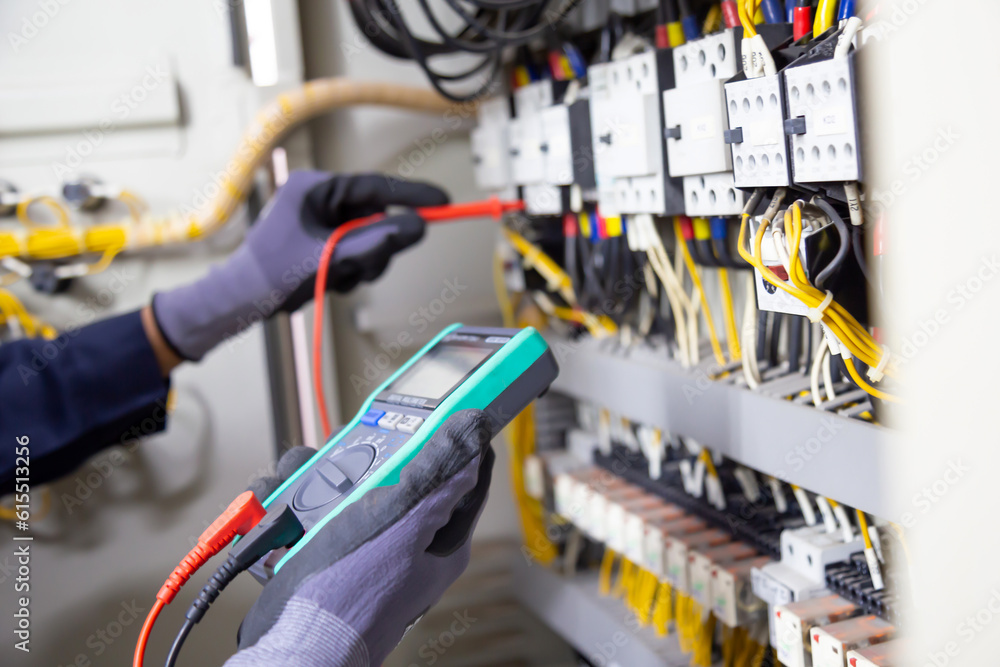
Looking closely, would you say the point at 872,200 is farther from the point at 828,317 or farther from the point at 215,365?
the point at 215,365

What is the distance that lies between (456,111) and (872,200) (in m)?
0.88

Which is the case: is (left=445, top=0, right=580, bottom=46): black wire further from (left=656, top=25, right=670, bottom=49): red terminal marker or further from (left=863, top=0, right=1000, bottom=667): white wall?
(left=863, top=0, right=1000, bottom=667): white wall

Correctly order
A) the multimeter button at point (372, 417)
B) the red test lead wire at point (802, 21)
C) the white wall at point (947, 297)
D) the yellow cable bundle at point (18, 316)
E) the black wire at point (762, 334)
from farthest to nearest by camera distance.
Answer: the yellow cable bundle at point (18, 316)
the black wire at point (762, 334)
the multimeter button at point (372, 417)
the red test lead wire at point (802, 21)
the white wall at point (947, 297)

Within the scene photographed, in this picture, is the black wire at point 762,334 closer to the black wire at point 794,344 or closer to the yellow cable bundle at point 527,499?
the black wire at point 794,344

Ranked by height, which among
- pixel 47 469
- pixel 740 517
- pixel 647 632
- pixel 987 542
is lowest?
pixel 647 632

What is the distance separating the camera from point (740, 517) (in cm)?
97

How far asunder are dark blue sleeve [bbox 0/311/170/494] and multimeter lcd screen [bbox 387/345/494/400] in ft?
1.47

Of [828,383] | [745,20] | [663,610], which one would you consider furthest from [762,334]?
[663,610]

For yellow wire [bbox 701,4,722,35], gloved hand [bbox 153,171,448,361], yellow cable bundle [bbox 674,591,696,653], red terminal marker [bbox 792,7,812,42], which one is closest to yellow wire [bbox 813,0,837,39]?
red terminal marker [bbox 792,7,812,42]

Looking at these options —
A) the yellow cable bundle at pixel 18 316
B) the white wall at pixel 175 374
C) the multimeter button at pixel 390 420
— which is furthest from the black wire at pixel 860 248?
the yellow cable bundle at pixel 18 316

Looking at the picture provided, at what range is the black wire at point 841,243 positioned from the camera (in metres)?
0.62

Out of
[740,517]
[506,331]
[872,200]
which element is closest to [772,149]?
[872,200]

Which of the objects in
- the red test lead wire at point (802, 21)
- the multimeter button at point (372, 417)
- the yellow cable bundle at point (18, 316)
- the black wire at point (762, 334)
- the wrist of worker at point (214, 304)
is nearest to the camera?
the red test lead wire at point (802, 21)

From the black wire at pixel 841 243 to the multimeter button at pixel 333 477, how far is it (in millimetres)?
418
